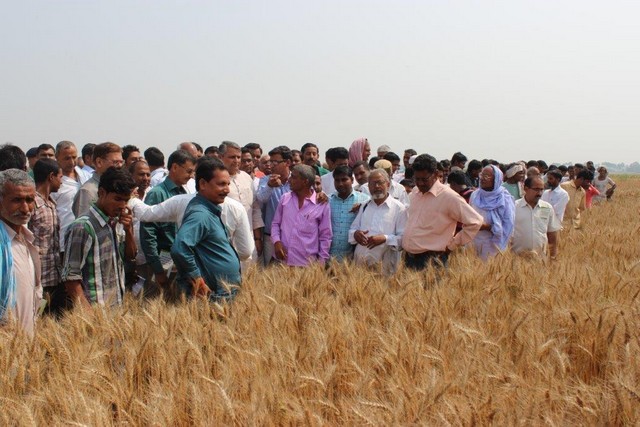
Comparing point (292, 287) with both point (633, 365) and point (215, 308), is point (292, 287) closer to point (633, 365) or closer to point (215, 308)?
point (215, 308)

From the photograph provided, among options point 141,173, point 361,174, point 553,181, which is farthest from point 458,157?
point 141,173

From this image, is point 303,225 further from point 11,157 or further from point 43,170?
point 11,157

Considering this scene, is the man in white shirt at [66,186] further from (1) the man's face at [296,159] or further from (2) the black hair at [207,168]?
(1) the man's face at [296,159]

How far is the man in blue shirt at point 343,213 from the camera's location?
248 inches

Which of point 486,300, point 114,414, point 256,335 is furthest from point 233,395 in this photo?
point 486,300

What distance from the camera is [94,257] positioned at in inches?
155

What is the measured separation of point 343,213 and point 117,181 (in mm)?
2857

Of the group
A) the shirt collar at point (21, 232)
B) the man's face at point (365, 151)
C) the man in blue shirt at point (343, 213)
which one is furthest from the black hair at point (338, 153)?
the shirt collar at point (21, 232)

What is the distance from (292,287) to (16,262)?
1.72 m

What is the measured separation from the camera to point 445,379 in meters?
2.62

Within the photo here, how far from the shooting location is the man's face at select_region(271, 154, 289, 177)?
22.9ft

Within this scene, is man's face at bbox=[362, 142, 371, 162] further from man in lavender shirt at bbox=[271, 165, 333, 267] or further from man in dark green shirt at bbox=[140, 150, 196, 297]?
man in dark green shirt at bbox=[140, 150, 196, 297]

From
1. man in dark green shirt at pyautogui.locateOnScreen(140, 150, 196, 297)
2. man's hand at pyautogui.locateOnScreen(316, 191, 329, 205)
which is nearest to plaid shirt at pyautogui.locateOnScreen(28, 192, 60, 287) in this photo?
man in dark green shirt at pyautogui.locateOnScreen(140, 150, 196, 297)

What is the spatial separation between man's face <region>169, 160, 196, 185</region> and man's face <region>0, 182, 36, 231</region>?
6.11 feet
